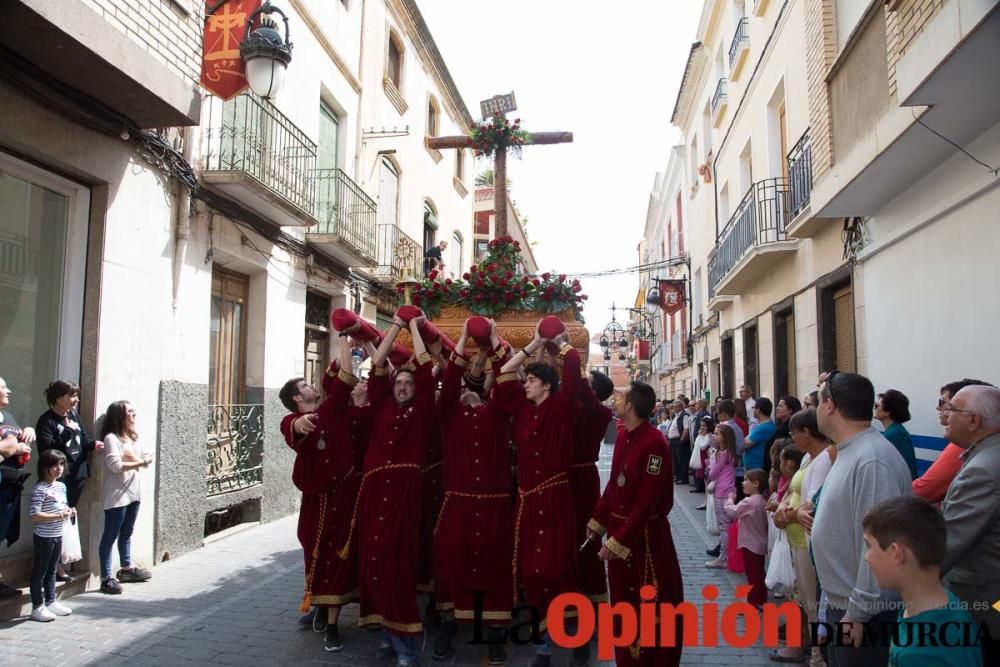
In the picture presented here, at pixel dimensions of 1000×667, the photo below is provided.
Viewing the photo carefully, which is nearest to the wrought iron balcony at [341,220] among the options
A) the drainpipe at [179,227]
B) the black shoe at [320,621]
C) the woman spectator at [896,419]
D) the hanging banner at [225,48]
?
the drainpipe at [179,227]

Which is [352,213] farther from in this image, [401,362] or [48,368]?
[401,362]

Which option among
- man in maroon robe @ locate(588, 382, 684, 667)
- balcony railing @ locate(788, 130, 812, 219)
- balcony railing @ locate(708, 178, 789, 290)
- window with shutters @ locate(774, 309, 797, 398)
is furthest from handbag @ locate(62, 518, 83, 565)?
window with shutters @ locate(774, 309, 797, 398)

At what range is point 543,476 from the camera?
4547mm

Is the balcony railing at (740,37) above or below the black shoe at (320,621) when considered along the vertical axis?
above

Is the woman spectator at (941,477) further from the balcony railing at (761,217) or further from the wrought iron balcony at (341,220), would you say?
the wrought iron balcony at (341,220)

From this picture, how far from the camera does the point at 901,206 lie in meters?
7.11

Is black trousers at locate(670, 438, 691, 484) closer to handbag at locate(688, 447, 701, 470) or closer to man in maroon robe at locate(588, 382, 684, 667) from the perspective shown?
handbag at locate(688, 447, 701, 470)

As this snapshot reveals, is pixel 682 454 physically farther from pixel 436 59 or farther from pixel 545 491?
pixel 436 59

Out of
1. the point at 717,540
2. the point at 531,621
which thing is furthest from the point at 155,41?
the point at 717,540

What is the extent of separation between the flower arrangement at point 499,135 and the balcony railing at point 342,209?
13.4 ft

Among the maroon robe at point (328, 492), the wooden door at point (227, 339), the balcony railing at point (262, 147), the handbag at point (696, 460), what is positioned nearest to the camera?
the maroon robe at point (328, 492)

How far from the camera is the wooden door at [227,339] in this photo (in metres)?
8.95

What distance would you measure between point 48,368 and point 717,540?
7462 millimetres

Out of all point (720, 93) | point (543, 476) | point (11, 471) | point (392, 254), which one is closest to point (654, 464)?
point (543, 476)
